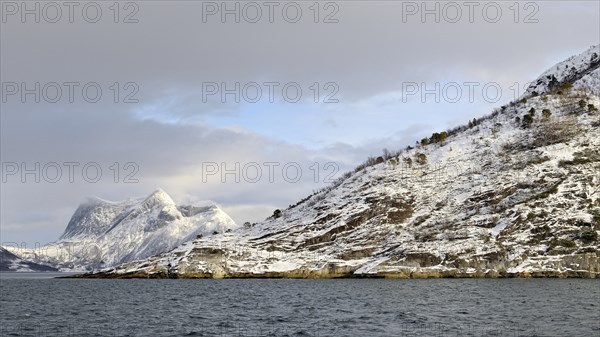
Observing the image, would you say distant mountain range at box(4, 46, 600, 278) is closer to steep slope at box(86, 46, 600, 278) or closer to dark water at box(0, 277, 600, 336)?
steep slope at box(86, 46, 600, 278)

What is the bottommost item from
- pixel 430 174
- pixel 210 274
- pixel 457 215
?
pixel 210 274

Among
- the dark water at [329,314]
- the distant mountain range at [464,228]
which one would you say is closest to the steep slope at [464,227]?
the distant mountain range at [464,228]

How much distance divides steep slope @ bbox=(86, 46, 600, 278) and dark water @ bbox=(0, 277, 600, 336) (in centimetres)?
4261

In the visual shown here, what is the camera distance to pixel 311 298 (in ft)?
317

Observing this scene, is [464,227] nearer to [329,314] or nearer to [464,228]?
[464,228]

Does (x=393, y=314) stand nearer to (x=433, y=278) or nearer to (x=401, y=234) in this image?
(x=433, y=278)

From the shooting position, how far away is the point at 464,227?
6614 inches

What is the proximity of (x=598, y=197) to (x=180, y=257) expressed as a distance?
115332mm

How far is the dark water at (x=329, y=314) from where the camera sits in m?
60.2

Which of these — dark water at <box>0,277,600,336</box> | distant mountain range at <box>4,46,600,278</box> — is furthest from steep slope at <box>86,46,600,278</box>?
dark water at <box>0,277,600,336</box>

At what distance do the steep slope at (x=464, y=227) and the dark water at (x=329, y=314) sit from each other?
4261 centimetres

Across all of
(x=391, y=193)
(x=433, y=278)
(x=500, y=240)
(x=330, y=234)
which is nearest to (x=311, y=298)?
(x=433, y=278)

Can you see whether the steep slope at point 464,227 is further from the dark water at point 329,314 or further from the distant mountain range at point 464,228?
the dark water at point 329,314

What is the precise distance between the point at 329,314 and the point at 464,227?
337ft
